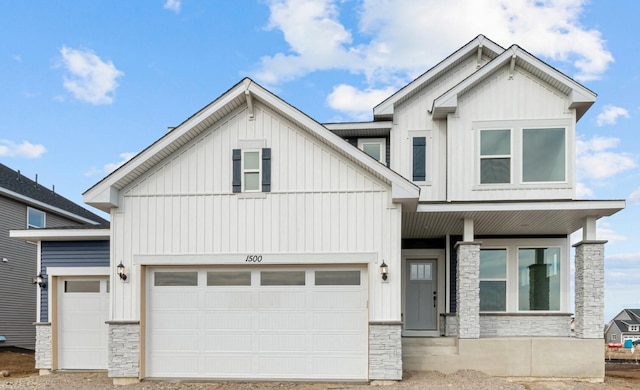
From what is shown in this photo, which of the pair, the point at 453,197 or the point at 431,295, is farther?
the point at 431,295

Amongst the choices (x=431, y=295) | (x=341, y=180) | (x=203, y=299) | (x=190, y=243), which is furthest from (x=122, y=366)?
(x=431, y=295)

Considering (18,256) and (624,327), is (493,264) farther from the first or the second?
(624,327)

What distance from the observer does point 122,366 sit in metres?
9.90

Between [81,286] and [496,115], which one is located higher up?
[496,115]

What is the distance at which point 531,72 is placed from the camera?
11.6m

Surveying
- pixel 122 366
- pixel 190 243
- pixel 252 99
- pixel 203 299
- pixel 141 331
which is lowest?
pixel 122 366

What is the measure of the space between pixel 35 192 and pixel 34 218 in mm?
1305

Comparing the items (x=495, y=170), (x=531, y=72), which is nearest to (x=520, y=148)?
(x=495, y=170)

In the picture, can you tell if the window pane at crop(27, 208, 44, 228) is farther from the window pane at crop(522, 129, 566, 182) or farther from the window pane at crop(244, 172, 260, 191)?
the window pane at crop(522, 129, 566, 182)

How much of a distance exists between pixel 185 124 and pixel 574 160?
8753 mm

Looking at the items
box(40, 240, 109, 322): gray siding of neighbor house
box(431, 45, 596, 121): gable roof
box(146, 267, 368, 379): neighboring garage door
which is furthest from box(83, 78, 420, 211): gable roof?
box(431, 45, 596, 121): gable roof

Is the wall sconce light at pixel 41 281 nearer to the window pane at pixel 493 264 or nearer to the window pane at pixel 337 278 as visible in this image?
the window pane at pixel 337 278

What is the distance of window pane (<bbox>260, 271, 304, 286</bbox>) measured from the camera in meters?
10.1

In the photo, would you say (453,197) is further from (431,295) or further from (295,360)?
(295,360)
